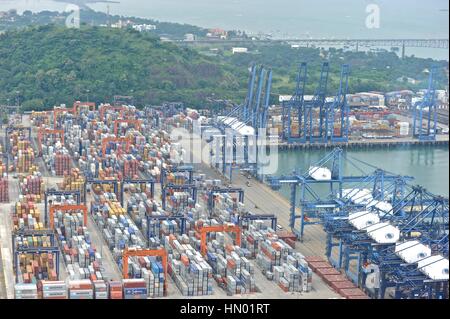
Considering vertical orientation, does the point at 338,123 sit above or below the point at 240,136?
below

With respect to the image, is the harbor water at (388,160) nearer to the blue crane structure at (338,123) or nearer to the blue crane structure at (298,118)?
the blue crane structure at (298,118)

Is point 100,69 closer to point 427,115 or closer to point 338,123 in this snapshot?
point 338,123

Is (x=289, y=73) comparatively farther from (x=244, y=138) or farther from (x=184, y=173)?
(x=184, y=173)

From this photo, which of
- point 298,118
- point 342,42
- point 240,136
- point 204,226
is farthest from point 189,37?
point 204,226

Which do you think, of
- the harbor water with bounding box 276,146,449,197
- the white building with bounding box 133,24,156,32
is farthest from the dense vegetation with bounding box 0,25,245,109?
the white building with bounding box 133,24,156,32

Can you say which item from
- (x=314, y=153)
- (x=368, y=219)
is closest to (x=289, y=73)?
(x=314, y=153)
